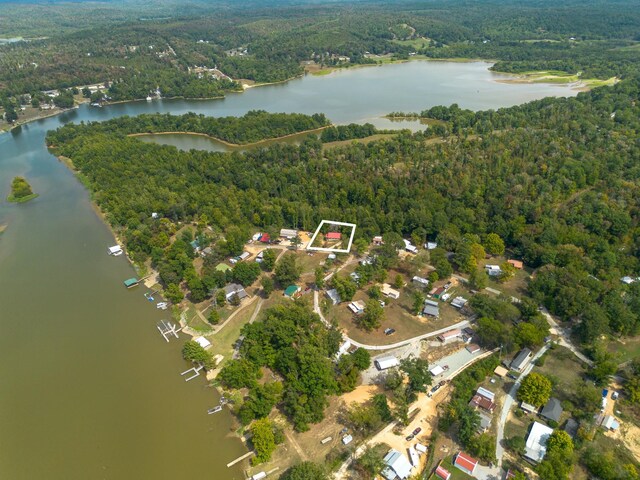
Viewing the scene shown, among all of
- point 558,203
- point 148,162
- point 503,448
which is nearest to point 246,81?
point 148,162

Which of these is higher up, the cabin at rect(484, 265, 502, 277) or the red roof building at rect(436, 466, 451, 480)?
the cabin at rect(484, 265, 502, 277)

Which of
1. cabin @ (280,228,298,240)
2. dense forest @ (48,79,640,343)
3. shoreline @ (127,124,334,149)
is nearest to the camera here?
dense forest @ (48,79,640,343)

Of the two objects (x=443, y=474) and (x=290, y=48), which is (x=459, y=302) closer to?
(x=443, y=474)

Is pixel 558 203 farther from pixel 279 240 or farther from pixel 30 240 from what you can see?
pixel 30 240

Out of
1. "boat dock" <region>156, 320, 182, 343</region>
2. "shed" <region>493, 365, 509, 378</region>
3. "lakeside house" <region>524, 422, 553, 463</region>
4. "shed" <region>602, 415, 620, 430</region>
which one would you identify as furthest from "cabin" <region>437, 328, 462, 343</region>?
"boat dock" <region>156, 320, 182, 343</region>

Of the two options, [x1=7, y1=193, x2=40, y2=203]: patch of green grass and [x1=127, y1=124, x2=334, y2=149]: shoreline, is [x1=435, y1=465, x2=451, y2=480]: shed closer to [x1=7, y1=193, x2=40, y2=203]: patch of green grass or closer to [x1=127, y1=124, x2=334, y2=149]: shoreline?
[x1=127, y1=124, x2=334, y2=149]: shoreline

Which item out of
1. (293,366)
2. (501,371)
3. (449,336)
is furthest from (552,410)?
(293,366)

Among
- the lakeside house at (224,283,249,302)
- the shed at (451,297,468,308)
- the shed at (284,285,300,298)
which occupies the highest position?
the lakeside house at (224,283,249,302)
